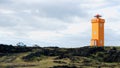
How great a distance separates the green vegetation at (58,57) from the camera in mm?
92250

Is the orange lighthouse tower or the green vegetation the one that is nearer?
the green vegetation

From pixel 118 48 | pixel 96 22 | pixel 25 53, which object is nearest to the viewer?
pixel 25 53

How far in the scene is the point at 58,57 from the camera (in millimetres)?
97562

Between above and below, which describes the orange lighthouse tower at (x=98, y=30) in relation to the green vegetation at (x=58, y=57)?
above

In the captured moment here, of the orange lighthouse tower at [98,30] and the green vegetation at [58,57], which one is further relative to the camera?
the orange lighthouse tower at [98,30]

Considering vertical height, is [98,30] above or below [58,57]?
above

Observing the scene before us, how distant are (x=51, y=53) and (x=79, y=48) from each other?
23.9 feet

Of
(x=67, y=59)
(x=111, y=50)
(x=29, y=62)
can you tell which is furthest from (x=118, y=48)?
(x=29, y=62)

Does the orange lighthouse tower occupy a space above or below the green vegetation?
above

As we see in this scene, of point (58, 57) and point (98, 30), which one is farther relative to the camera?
point (98, 30)

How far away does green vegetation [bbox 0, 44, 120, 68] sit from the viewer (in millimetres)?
92250

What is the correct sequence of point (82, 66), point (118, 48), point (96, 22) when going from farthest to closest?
1. point (96, 22)
2. point (118, 48)
3. point (82, 66)

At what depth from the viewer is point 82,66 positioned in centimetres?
9206

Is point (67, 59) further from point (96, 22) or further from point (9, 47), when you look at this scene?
point (96, 22)
